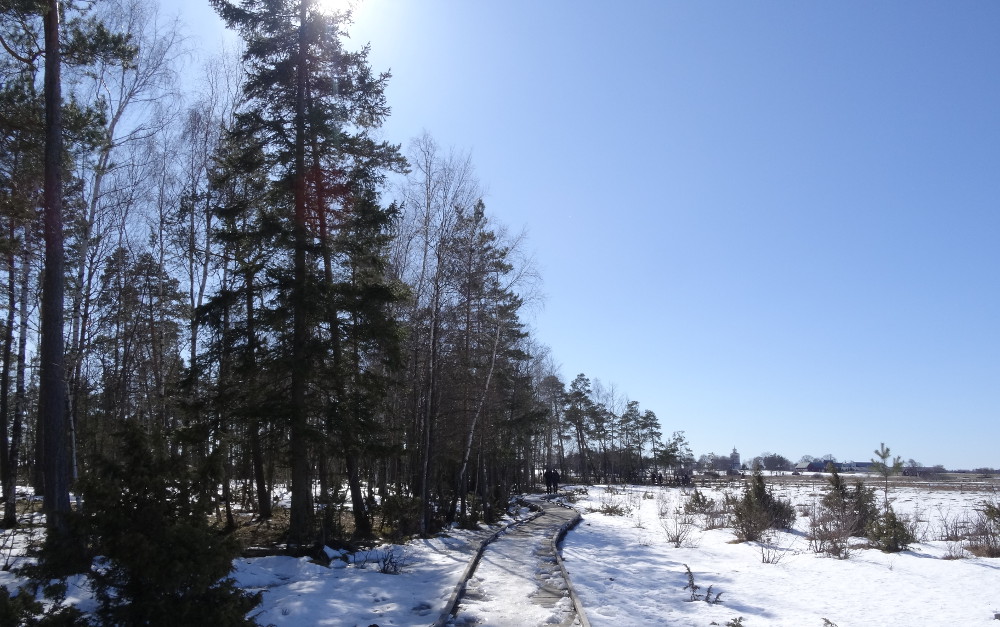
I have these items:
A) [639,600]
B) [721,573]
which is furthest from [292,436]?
[721,573]

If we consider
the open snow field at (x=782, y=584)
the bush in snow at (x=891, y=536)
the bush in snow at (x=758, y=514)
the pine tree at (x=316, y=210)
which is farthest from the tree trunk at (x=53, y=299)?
the bush in snow at (x=891, y=536)

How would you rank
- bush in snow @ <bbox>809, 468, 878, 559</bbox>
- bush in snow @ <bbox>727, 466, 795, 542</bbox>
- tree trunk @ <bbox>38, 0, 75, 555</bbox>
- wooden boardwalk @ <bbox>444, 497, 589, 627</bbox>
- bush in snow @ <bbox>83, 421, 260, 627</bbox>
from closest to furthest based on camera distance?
bush in snow @ <bbox>83, 421, 260, 627</bbox>
wooden boardwalk @ <bbox>444, 497, 589, 627</bbox>
tree trunk @ <bbox>38, 0, 75, 555</bbox>
bush in snow @ <bbox>809, 468, 878, 559</bbox>
bush in snow @ <bbox>727, 466, 795, 542</bbox>

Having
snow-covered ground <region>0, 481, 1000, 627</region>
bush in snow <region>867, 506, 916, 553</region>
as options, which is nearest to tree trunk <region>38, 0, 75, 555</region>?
snow-covered ground <region>0, 481, 1000, 627</region>

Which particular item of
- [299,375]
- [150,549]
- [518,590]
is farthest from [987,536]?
[150,549]

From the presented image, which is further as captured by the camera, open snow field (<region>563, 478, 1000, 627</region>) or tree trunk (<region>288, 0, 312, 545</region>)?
tree trunk (<region>288, 0, 312, 545</region>)

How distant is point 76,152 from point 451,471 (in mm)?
14694

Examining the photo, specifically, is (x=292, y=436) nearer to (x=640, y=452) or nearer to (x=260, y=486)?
(x=260, y=486)

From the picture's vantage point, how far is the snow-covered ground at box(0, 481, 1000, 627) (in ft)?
26.4

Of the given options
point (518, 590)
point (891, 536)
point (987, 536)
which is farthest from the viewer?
point (891, 536)

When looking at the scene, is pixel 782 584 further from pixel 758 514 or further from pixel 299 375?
pixel 299 375

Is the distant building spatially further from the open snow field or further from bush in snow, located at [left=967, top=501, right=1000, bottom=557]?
the open snow field

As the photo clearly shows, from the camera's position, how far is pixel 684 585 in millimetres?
10453

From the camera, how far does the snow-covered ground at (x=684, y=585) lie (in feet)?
26.4

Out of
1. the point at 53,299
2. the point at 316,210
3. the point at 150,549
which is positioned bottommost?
the point at 150,549
